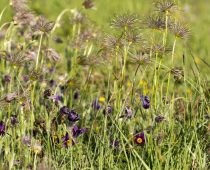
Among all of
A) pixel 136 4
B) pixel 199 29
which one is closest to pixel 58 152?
pixel 199 29

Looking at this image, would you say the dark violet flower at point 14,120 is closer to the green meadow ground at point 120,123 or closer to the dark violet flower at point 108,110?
the green meadow ground at point 120,123

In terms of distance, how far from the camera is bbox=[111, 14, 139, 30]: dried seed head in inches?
108

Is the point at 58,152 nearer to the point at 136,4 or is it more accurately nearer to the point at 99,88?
the point at 99,88

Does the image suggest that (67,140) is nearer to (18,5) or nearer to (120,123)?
(120,123)

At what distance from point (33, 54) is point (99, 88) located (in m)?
1.12

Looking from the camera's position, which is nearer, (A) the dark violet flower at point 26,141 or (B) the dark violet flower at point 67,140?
(A) the dark violet flower at point 26,141

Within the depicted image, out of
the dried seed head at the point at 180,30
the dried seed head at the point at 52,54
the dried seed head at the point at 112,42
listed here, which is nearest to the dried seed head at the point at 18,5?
the dried seed head at the point at 52,54

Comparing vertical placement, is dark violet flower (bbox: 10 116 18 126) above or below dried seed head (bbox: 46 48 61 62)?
below

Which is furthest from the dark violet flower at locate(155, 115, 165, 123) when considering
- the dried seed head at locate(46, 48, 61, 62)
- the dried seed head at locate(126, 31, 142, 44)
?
the dried seed head at locate(46, 48, 61, 62)

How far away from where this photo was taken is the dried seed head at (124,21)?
2746mm

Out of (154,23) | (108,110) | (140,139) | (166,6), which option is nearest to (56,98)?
(108,110)

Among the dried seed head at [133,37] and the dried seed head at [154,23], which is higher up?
the dried seed head at [154,23]

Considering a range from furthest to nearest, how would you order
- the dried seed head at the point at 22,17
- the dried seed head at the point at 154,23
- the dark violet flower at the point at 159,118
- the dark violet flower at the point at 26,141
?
the dried seed head at the point at 22,17, the dried seed head at the point at 154,23, the dark violet flower at the point at 159,118, the dark violet flower at the point at 26,141

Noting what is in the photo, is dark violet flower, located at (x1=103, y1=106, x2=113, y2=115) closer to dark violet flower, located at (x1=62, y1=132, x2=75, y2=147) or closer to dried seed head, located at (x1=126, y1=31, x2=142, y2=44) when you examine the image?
dark violet flower, located at (x1=62, y1=132, x2=75, y2=147)
